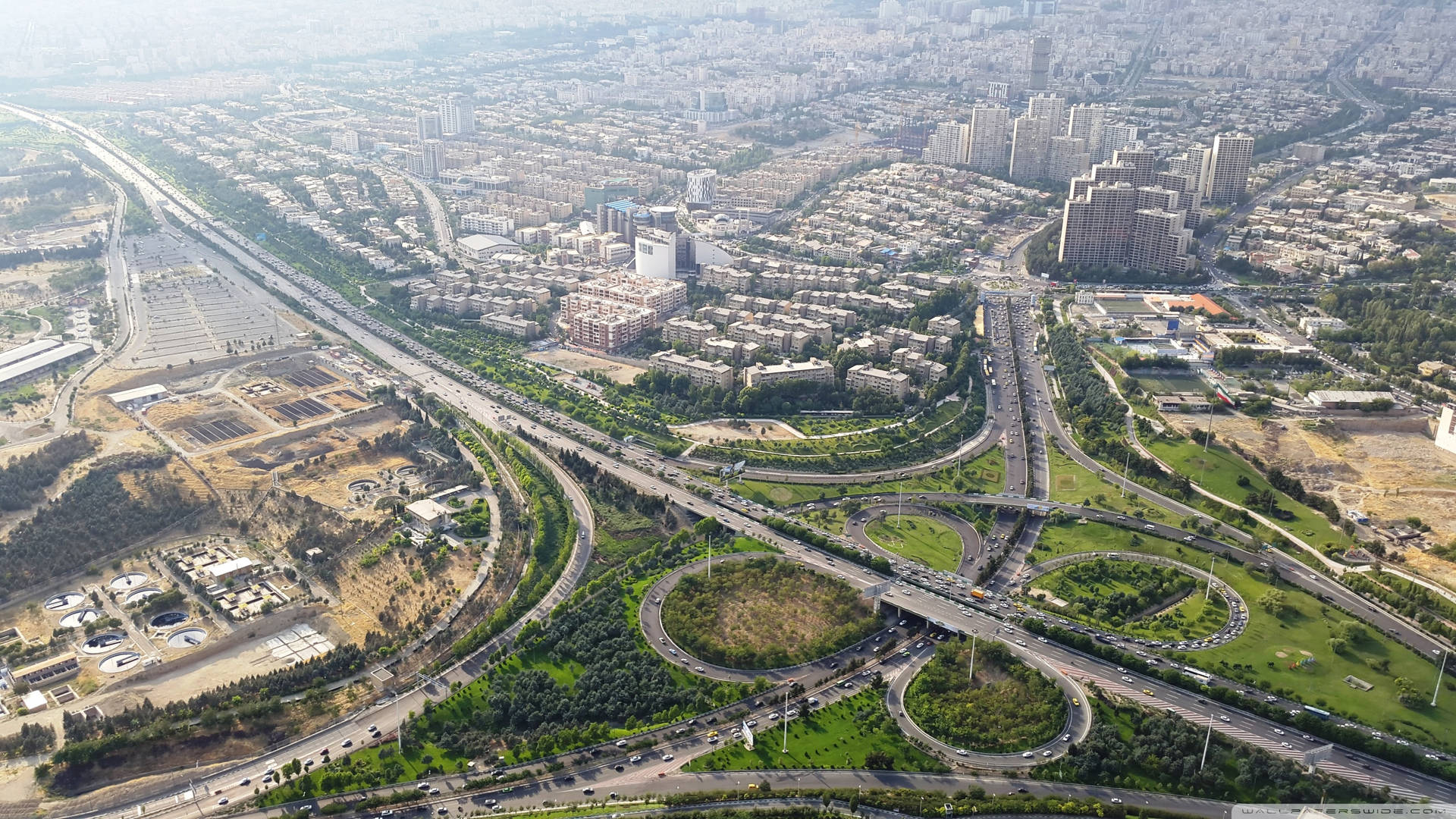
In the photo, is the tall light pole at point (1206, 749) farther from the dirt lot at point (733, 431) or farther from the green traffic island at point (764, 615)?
the dirt lot at point (733, 431)

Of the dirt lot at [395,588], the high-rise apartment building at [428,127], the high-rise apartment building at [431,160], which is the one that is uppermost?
the high-rise apartment building at [428,127]

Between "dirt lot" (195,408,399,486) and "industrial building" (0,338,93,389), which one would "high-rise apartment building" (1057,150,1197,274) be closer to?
"dirt lot" (195,408,399,486)

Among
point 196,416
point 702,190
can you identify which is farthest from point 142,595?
point 702,190

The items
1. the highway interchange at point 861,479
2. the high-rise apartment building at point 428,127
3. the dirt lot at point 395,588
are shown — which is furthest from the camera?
the high-rise apartment building at point 428,127

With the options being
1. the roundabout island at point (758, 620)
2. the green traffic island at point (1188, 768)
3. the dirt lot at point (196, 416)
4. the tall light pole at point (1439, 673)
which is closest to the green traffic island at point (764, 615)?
the roundabout island at point (758, 620)

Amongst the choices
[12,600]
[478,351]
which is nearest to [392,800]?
[12,600]

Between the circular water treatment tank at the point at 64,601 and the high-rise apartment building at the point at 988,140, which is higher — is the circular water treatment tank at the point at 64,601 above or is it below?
below

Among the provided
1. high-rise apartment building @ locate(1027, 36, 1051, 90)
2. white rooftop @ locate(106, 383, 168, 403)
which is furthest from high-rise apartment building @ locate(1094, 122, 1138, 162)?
white rooftop @ locate(106, 383, 168, 403)
